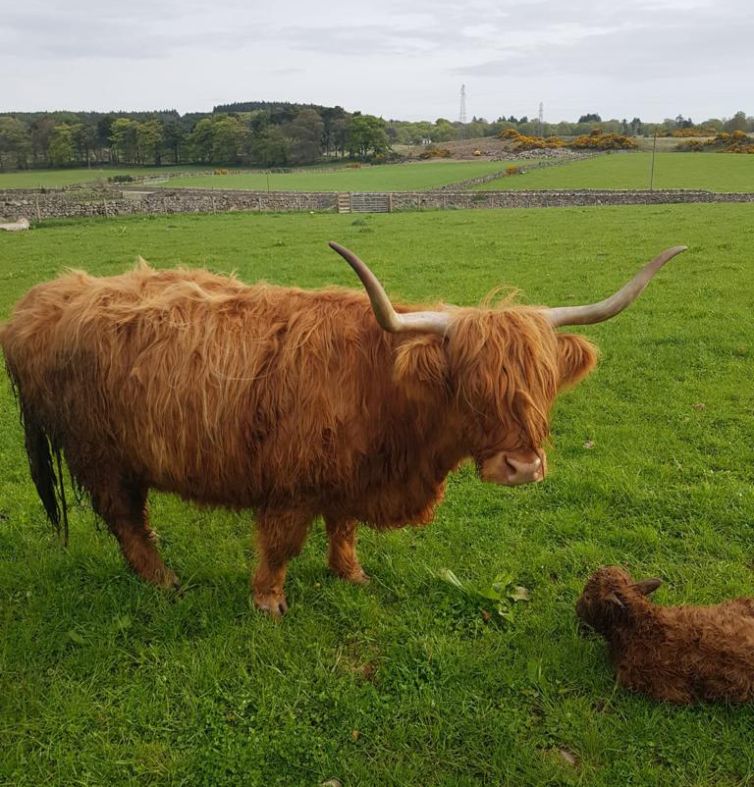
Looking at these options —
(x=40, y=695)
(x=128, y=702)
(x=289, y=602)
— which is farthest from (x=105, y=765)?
(x=289, y=602)

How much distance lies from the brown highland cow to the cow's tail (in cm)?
5

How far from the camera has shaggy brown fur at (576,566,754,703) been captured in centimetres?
296

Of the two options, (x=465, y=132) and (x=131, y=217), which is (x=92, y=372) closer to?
(x=131, y=217)

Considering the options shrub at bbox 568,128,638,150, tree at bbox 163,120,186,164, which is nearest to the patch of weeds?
shrub at bbox 568,128,638,150

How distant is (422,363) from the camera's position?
2.92 meters

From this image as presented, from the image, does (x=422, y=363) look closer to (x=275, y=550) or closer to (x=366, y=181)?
(x=275, y=550)

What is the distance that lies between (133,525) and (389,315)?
2304mm

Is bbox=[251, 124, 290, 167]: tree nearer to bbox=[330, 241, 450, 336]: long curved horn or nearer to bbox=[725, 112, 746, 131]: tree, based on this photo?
bbox=[725, 112, 746, 131]: tree

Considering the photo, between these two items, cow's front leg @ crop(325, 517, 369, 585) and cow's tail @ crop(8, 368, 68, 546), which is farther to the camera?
cow's front leg @ crop(325, 517, 369, 585)

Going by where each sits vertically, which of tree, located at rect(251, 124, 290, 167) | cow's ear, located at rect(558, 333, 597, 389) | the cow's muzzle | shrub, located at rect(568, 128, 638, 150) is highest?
tree, located at rect(251, 124, 290, 167)

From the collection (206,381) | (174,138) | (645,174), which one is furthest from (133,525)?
(174,138)

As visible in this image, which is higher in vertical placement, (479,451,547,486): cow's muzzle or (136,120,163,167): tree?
(136,120,163,167): tree

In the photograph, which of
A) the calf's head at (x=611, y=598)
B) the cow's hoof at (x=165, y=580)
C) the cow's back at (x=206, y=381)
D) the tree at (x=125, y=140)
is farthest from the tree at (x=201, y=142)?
the calf's head at (x=611, y=598)

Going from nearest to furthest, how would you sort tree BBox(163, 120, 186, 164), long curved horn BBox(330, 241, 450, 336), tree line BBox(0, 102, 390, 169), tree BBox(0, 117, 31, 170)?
long curved horn BBox(330, 241, 450, 336)
tree BBox(0, 117, 31, 170)
tree line BBox(0, 102, 390, 169)
tree BBox(163, 120, 186, 164)
